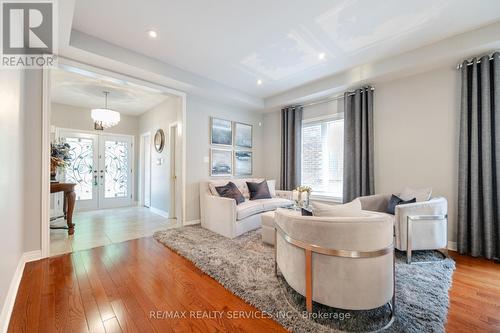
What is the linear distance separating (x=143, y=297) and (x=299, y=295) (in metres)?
1.41

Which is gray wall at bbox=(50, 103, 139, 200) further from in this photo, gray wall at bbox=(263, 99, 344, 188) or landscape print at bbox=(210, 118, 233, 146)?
gray wall at bbox=(263, 99, 344, 188)

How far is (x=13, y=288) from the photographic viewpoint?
1.98 metres

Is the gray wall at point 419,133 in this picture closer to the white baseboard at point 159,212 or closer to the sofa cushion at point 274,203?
the sofa cushion at point 274,203

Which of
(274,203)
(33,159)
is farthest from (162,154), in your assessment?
(274,203)

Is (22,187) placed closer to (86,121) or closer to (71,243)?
(71,243)

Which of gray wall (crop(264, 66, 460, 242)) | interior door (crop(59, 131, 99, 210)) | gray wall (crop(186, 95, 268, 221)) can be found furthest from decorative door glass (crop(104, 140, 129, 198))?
gray wall (crop(264, 66, 460, 242))

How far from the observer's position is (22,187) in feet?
8.36

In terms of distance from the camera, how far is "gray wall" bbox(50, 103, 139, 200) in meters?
5.57

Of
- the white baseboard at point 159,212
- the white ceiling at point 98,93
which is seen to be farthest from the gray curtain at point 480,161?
the white baseboard at point 159,212

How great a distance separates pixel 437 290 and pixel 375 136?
8.48 feet

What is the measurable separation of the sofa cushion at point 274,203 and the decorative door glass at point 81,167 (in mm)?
4884

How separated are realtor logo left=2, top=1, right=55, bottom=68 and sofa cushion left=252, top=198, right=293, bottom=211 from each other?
3.71 metres

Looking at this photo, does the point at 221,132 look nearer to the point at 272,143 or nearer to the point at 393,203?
the point at 272,143

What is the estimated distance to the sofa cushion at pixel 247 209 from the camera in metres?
3.58
